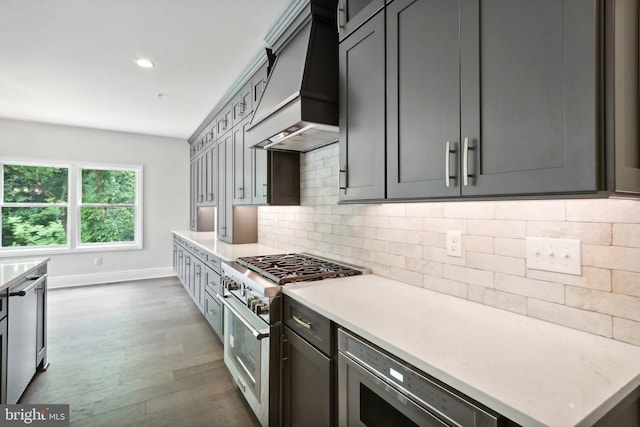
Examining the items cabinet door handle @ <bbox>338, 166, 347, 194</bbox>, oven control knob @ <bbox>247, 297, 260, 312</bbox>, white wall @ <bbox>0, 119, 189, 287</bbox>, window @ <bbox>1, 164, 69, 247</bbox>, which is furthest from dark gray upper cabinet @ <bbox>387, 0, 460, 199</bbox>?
window @ <bbox>1, 164, 69, 247</bbox>

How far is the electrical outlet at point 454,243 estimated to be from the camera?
4.84ft

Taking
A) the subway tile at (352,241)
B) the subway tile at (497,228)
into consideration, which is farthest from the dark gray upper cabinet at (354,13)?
the subway tile at (352,241)

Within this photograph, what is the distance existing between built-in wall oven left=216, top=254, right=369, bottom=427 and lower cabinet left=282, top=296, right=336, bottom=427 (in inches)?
2.5

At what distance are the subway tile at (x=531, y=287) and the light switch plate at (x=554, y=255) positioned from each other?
0.06 metres

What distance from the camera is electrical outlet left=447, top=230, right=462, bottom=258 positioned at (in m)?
1.48

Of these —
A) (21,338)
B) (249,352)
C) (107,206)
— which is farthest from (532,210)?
(107,206)

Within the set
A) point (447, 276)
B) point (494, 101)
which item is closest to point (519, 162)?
point (494, 101)

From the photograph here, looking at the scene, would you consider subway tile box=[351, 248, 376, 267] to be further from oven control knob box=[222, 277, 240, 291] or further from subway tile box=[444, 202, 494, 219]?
oven control knob box=[222, 277, 240, 291]

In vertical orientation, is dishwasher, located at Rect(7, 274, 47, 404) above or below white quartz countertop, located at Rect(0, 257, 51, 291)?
below

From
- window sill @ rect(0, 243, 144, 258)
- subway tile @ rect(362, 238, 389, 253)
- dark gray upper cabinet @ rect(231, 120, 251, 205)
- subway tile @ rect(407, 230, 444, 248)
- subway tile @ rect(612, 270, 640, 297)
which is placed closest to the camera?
subway tile @ rect(612, 270, 640, 297)

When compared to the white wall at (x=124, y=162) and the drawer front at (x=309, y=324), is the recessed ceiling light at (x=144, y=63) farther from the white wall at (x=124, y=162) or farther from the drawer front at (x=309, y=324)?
the white wall at (x=124, y=162)

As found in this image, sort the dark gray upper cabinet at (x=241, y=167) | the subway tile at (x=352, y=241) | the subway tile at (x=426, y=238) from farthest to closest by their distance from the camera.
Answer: the dark gray upper cabinet at (x=241, y=167), the subway tile at (x=352, y=241), the subway tile at (x=426, y=238)

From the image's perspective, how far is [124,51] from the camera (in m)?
2.64

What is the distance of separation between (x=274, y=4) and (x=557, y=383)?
239 cm
